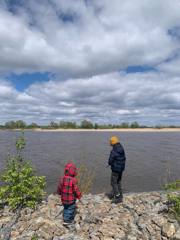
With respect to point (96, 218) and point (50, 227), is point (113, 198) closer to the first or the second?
point (96, 218)

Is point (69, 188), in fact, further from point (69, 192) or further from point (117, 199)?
point (117, 199)

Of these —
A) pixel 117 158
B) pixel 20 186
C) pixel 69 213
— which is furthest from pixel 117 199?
pixel 20 186

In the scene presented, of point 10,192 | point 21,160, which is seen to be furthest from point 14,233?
point 21,160

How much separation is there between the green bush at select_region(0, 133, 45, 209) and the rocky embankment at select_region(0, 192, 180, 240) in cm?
36

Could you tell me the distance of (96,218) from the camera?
7.36 m

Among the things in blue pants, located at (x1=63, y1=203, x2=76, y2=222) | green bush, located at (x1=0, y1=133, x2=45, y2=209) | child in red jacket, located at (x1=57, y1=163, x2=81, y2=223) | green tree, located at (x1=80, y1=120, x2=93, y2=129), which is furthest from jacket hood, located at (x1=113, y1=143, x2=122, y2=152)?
green tree, located at (x1=80, y1=120, x2=93, y2=129)

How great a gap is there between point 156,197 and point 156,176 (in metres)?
11.5

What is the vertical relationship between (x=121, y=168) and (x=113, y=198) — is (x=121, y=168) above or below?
above

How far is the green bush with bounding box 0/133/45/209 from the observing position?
861cm

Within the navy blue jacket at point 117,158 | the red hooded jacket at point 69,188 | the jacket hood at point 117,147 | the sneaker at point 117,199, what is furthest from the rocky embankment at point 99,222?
the jacket hood at point 117,147

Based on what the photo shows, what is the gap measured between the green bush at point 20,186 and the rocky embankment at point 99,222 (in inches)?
14.0

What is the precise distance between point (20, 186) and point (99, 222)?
3.12m

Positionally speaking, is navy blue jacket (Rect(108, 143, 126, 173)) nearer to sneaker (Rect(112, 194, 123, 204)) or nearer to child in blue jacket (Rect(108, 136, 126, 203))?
child in blue jacket (Rect(108, 136, 126, 203))

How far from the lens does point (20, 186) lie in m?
8.62
